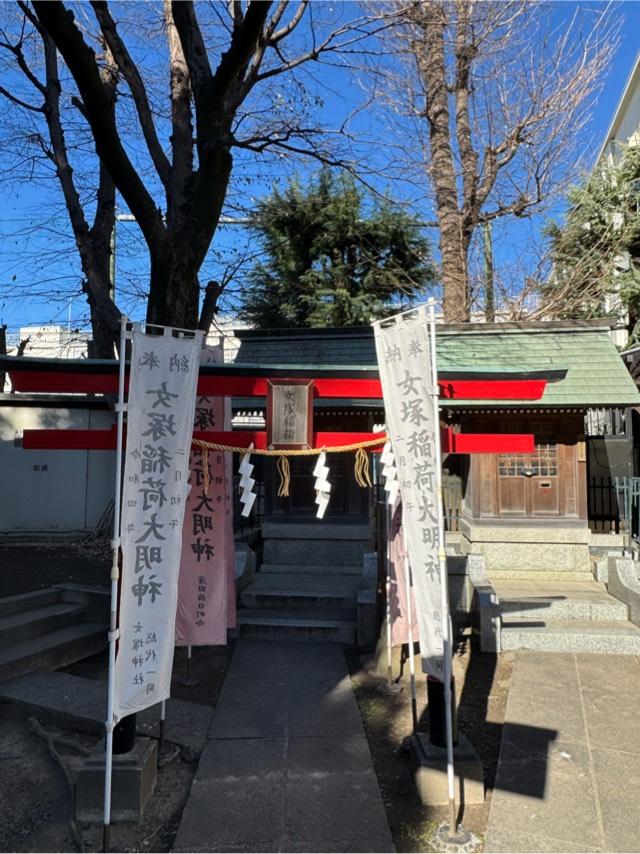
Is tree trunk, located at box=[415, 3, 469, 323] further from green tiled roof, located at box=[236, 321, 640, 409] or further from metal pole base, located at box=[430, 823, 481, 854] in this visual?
metal pole base, located at box=[430, 823, 481, 854]

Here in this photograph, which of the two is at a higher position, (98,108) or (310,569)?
(98,108)

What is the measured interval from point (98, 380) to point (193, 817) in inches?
134

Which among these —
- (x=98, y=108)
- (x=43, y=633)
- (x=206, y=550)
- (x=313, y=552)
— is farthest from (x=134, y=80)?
(x=313, y=552)

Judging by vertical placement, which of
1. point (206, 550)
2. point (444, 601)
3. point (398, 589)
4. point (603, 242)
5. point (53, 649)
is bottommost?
point (53, 649)

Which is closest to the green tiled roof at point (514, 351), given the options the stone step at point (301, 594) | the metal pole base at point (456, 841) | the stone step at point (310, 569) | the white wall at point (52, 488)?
the stone step at point (310, 569)

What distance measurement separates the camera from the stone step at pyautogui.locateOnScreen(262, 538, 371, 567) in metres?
11.2

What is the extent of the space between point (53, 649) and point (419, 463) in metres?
5.11

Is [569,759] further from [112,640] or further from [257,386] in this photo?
[257,386]

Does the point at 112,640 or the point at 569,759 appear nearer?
the point at 112,640

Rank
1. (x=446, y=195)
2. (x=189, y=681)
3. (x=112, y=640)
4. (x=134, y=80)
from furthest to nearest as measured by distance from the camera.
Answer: (x=446, y=195) < (x=134, y=80) < (x=189, y=681) < (x=112, y=640)

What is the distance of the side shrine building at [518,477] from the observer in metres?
10.6

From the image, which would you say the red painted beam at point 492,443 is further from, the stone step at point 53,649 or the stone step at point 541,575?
the stone step at point 541,575

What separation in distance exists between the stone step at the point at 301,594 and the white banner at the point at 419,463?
455 centimetres

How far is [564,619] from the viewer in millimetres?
8289
